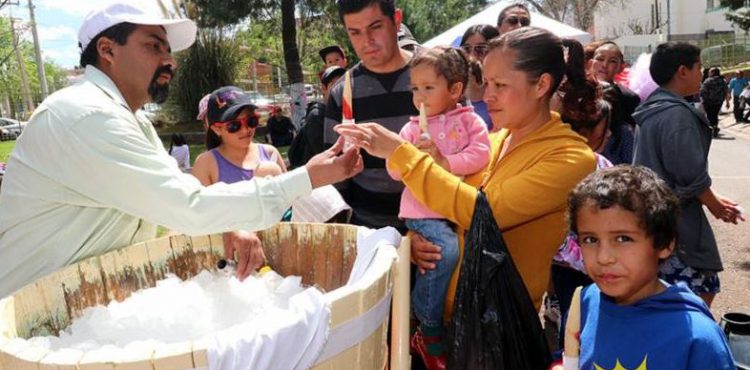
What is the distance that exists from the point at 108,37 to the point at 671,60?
2699mm

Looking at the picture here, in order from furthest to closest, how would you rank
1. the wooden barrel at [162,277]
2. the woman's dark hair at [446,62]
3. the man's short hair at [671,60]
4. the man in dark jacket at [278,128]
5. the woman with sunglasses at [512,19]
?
the man in dark jacket at [278,128] → the woman with sunglasses at [512,19] → the man's short hair at [671,60] → the woman's dark hair at [446,62] → the wooden barrel at [162,277]

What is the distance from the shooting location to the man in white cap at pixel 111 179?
1584mm

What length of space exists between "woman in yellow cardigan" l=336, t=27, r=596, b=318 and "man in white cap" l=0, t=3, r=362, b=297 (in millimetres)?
259

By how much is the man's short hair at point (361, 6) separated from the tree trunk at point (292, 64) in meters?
12.2

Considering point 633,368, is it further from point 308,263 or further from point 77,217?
point 77,217

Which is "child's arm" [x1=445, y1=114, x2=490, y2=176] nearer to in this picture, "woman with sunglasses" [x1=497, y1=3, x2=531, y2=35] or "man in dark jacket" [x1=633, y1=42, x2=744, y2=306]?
"man in dark jacket" [x1=633, y1=42, x2=744, y2=306]

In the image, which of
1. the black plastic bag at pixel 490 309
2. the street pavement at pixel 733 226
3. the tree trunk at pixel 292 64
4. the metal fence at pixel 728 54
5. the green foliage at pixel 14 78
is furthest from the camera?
the green foliage at pixel 14 78

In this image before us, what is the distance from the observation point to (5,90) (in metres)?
60.4

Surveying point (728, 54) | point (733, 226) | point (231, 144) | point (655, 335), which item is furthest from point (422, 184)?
point (728, 54)

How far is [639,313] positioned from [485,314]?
0.42 metres

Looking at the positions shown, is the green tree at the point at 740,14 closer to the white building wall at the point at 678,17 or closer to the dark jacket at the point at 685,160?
the white building wall at the point at 678,17

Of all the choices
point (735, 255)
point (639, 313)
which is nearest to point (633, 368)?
point (639, 313)

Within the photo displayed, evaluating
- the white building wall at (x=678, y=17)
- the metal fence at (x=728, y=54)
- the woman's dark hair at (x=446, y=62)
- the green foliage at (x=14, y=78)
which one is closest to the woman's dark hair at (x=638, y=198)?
the woman's dark hair at (x=446, y=62)

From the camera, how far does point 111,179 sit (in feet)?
5.19
